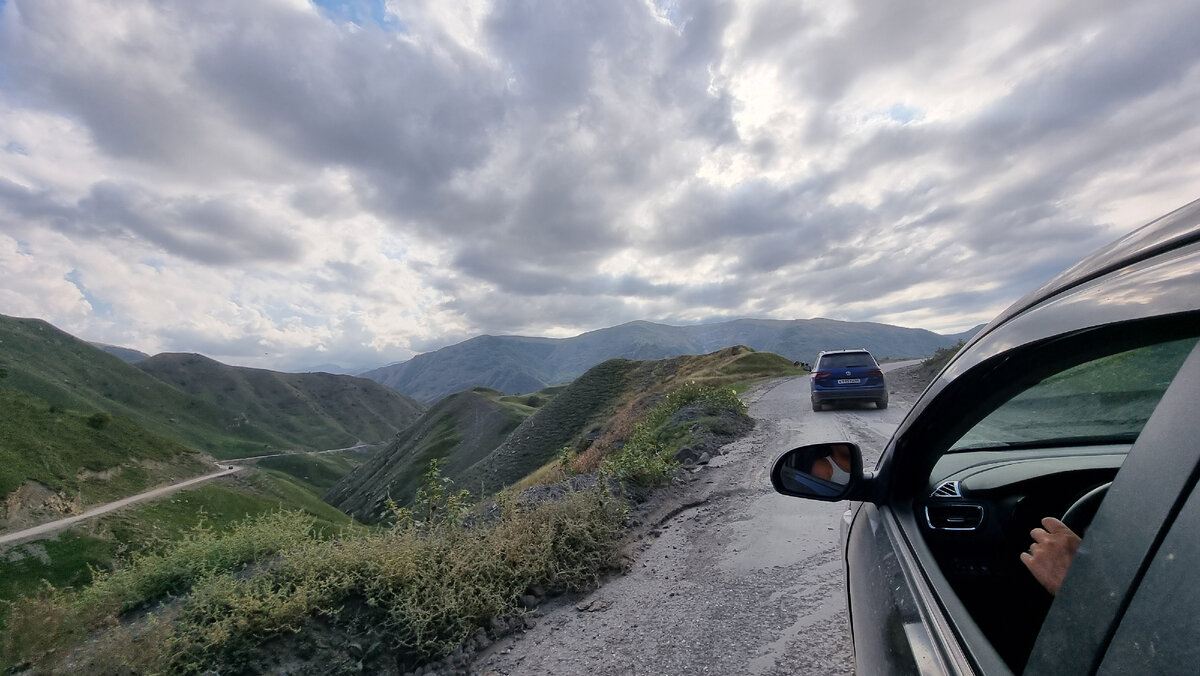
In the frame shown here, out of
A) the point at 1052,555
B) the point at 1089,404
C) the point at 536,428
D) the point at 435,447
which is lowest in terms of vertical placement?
the point at 435,447

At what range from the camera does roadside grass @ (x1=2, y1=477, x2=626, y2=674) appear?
3938 millimetres

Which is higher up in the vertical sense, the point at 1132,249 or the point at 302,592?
the point at 1132,249

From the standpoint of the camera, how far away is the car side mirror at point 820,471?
2.27 meters

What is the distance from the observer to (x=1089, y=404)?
184 cm

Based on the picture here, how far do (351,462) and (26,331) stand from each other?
6940cm

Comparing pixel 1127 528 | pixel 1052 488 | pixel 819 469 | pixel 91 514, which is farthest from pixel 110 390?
pixel 1127 528

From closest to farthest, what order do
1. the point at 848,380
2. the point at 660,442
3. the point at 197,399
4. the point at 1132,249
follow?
1. the point at 1132,249
2. the point at 660,442
3. the point at 848,380
4. the point at 197,399

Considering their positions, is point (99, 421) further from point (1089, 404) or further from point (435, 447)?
point (1089, 404)

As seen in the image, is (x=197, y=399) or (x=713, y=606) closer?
(x=713, y=606)

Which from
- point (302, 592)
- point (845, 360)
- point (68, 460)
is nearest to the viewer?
point (302, 592)

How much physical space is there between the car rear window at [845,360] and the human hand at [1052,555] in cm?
1472

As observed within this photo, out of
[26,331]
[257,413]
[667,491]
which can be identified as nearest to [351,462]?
[257,413]

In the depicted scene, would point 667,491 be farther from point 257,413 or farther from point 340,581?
point 257,413

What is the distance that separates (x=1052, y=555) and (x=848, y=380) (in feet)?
48.1
